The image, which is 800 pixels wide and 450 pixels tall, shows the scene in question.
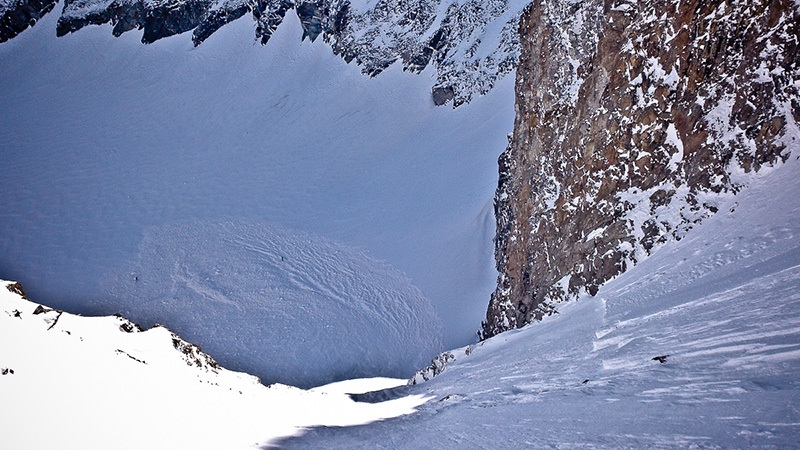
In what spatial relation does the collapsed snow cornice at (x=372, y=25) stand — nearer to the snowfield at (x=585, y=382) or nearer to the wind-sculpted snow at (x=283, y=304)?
the wind-sculpted snow at (x=283, y=304)

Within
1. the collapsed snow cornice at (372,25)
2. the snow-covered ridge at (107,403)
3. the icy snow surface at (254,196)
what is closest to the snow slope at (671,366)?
the snow-covered ridge at (107,403)

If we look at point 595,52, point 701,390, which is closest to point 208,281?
point 595,52

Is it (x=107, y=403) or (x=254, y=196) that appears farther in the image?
(x=254, y=196)

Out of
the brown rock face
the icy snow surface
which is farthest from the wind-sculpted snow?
the brown rock face

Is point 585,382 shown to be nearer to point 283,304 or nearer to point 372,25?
point 283,304

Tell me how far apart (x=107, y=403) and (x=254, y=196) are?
101ft

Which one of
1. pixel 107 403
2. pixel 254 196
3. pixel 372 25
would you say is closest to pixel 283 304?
pixel 254 196

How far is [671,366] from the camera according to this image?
511 centimetres

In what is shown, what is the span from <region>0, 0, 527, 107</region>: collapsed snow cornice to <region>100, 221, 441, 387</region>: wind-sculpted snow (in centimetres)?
2251

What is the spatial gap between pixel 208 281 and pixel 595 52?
19.3 meters

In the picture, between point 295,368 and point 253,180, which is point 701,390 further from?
point 253,180

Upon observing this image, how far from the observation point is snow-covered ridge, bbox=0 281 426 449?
151 inches

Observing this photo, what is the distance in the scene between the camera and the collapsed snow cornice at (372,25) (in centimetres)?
4438

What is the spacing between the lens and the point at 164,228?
3066 cm
